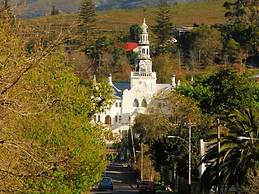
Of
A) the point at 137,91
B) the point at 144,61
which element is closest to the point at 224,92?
the point at 137,91

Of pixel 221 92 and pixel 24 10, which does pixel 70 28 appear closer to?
pixel 24 10

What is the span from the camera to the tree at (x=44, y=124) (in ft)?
40.6

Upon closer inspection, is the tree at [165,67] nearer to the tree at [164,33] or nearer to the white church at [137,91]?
the tree at [164,33]

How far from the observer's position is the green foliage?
2761 inches

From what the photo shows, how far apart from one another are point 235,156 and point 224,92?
32420 millimetres

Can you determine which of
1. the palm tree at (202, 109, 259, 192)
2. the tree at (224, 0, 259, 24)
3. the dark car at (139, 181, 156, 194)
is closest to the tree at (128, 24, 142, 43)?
the tree at (224, 0, 259, 24)

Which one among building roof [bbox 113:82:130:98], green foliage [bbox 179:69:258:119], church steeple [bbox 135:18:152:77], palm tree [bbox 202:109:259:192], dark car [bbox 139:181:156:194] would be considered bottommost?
dark car [bbox 139:181:156:194]

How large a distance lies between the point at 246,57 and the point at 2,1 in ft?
413

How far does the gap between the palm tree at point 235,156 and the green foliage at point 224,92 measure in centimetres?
2577

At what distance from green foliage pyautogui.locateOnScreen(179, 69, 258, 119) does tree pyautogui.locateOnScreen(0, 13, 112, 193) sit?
20950 mm

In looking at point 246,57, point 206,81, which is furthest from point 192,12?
point 206,81

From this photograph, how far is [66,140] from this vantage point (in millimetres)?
28078

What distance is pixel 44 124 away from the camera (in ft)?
86.8

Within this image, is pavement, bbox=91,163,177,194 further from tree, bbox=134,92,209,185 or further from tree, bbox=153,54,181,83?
tree, bbox=153,54,181,83
